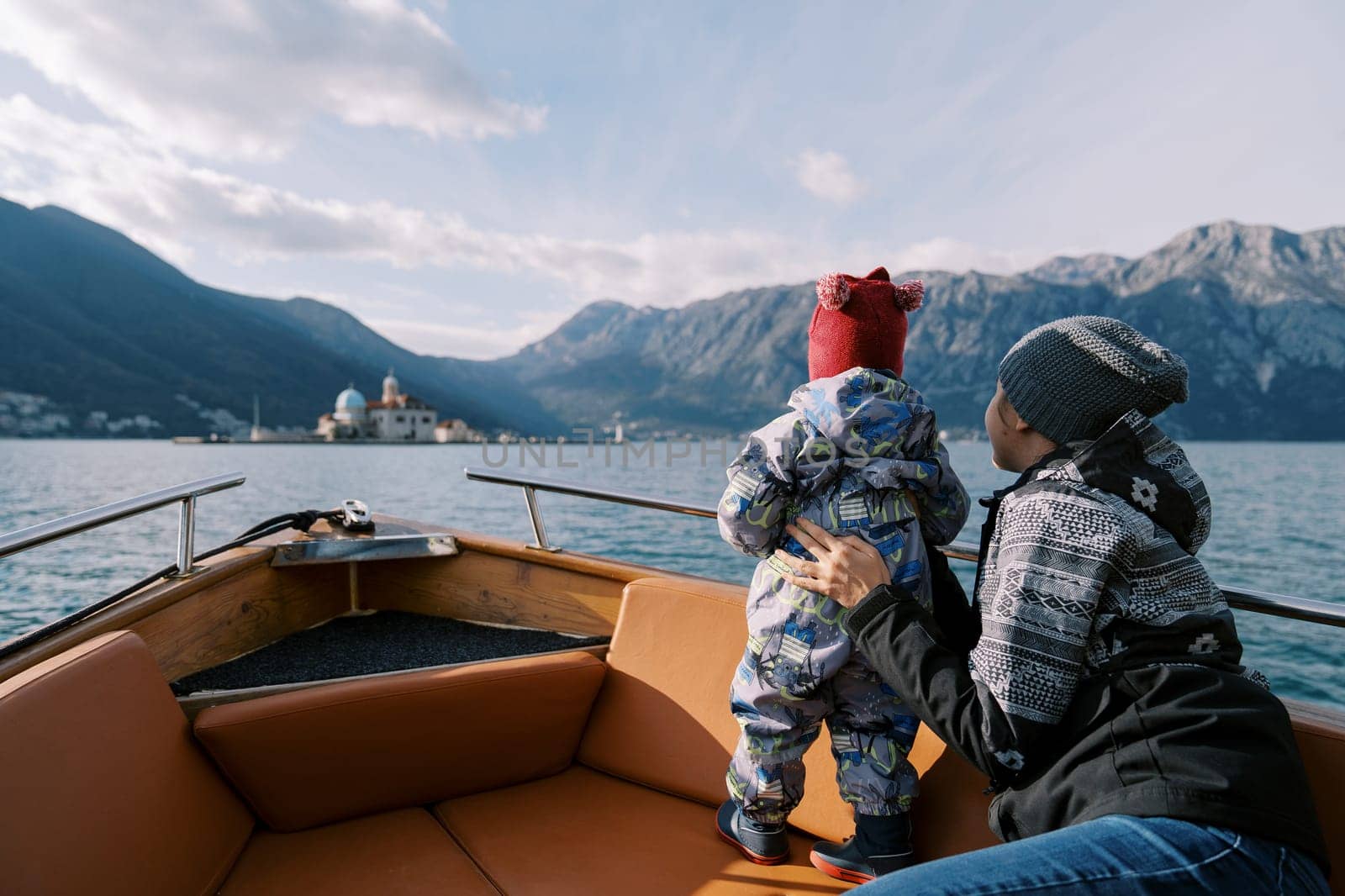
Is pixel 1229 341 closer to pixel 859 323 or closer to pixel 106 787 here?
pixel 859 323

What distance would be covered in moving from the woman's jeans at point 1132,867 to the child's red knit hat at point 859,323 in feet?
3.57

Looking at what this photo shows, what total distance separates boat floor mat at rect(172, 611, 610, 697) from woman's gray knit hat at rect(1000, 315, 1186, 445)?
5.95ft

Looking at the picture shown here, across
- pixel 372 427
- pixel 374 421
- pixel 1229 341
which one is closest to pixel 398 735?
pixel 374 421

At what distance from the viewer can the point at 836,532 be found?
160cm

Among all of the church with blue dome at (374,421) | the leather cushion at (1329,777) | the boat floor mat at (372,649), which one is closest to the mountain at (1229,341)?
the church with blue dome at (374,421)

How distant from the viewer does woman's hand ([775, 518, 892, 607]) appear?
138 cm

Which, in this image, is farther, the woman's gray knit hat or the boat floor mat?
the boat floor mat

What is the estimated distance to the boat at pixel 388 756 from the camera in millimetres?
1387

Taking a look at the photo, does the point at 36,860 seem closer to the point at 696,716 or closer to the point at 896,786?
the point at 696,716

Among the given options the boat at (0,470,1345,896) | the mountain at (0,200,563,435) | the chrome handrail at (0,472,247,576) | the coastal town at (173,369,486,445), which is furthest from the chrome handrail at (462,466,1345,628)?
the mountain at (0,200,563,435)

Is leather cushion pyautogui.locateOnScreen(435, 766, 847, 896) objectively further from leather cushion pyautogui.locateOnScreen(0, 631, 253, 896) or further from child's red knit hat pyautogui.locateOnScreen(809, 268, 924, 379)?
child's red knit hat pyautogui.locateOnScreen(809, 268, 924, 379)

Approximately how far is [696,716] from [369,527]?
1775mm

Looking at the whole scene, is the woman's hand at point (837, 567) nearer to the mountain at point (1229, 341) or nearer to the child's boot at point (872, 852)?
the child's boot at point (872, 852)

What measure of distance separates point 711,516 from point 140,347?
495 ft
